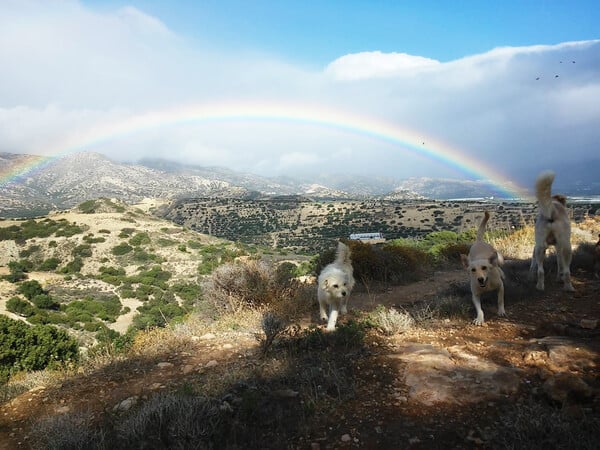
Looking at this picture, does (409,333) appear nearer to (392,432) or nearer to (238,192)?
(392,432)

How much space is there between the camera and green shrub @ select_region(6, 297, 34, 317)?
2516cm

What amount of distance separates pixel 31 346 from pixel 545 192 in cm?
1383

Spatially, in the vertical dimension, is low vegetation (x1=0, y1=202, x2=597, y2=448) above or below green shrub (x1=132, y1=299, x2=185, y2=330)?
above

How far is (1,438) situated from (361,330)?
4295mm

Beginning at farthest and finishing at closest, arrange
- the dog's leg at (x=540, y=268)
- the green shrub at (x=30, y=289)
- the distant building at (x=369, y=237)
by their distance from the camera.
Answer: the green shrub at (x=30, y=289) < the distant building at (x=369, y=237) < the dog's leg at (x=540, y=268)

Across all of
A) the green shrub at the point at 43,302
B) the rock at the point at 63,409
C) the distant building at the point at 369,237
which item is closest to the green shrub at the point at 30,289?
the green shrub at the point at 43,302

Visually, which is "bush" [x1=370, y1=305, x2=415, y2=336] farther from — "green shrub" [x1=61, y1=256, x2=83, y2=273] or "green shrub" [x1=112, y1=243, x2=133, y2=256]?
"green shrub" [x1=112, y1=243, x2=133, y2=256]

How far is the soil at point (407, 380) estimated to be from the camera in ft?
10.4

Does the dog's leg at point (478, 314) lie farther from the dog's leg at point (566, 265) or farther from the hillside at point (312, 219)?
the hillside at point (312, 219)

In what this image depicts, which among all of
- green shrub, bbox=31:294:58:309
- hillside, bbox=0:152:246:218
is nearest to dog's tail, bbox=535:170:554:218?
green shrub, bbox=31:294:58:309

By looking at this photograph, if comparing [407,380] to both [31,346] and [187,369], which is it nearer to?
[187,369]

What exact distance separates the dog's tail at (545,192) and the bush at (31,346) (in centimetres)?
1161

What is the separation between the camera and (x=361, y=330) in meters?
5.60

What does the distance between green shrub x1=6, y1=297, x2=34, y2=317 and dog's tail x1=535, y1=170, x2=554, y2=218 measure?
94.6 feet
